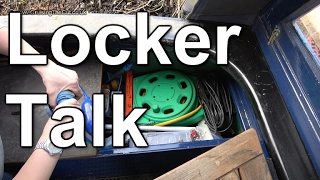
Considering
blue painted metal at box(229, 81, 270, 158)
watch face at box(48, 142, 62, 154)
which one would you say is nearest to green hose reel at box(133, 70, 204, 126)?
blue painted metal at box(229, 81, 270, 158)

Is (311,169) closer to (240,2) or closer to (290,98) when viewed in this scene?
(290,98)

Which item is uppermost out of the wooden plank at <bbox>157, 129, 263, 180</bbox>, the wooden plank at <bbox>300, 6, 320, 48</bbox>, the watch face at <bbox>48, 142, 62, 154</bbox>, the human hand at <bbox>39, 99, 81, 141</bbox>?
the wooden plank at <bbox>300, 6, 320, 48</bbox>

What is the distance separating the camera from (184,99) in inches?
63.9

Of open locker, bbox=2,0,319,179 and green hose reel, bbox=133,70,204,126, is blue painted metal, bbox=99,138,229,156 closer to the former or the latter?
open locker, bbox=2,0,319,179

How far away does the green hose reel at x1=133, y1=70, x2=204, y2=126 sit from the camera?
157cm

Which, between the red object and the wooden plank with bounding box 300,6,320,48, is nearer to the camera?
the wooden plank with bounding box 300,6,320,48

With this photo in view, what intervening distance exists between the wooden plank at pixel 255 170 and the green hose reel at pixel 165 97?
55cm

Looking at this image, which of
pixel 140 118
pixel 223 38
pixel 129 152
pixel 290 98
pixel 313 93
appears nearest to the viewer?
pixel 313 93

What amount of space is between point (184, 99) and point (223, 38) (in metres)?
0.36

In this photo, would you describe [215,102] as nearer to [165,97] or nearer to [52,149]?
[165,97]

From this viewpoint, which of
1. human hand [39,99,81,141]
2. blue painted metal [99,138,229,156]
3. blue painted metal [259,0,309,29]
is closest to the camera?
human hand [39,99,81,141]

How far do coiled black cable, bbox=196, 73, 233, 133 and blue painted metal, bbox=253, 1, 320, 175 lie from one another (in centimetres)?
30

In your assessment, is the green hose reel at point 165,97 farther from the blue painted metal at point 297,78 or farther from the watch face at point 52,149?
the watch face at point 52,149

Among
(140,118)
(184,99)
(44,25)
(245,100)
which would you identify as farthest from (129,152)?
(44,25)
